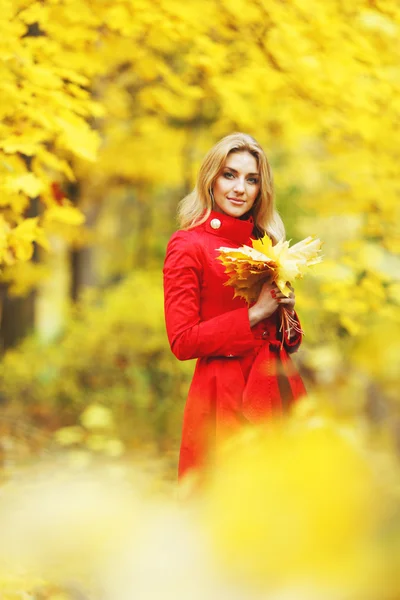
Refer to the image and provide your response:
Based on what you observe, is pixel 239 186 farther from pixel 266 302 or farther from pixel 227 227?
pixel 266 302

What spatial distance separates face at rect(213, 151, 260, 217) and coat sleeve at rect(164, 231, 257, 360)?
255 mm

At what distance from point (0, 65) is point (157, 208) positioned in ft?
30.5

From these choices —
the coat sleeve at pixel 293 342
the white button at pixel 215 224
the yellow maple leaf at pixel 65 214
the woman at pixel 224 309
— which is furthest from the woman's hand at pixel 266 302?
the yellow maple leaf at pixel 65 214

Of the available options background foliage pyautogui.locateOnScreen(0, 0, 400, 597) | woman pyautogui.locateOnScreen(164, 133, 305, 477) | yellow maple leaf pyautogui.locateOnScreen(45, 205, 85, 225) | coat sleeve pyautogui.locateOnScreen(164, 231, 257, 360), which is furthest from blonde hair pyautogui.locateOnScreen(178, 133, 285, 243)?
yellow maple leaf pyautogui.locateOnScreen(45, 205, 85, 225)

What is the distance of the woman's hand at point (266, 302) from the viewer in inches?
85.7

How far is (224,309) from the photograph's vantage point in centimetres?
241

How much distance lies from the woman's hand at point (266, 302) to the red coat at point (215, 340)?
3cm

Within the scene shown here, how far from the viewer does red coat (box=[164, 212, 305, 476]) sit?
7.36ft

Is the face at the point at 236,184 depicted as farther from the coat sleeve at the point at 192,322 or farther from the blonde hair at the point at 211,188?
the coat sleeve at the point at 192,322

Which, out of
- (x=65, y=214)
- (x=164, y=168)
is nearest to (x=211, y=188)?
(x=65, y=214)

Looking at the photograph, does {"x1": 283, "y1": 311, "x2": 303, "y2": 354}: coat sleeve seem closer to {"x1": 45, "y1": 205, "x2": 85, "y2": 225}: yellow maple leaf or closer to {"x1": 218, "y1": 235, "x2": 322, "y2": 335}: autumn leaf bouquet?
{"x1": 218, "y1": 235, "x2": 322, "y2": 335}: autumn leaf bouquet

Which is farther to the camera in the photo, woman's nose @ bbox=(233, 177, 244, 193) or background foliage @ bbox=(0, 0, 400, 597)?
background foliage @ bbox=(0, 0, 400, 597)

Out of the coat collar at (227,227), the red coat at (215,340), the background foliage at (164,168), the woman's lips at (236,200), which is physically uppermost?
the background foliage at (164,168)

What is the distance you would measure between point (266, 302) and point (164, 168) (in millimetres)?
6429
